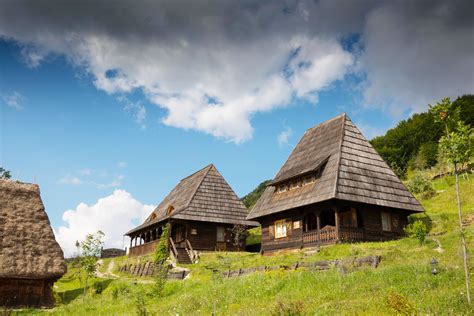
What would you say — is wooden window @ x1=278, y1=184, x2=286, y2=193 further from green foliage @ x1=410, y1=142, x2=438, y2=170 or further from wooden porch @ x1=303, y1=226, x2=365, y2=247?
green foliage @ x1=410, y1=142, x2=438, y2=170

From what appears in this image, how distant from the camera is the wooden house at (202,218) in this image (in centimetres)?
3117

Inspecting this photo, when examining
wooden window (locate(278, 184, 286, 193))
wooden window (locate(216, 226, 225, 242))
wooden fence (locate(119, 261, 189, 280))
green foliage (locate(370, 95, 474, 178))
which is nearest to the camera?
wooden window (locate(278, 184, 286, 193))

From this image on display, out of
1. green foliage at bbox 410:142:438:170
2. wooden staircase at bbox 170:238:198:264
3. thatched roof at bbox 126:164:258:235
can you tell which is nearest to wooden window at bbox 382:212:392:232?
thatched roof at bbox 126:164:258:235

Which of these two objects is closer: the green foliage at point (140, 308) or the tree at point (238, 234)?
the green foliage at point (140, 308)

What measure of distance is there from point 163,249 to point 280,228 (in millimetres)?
8876

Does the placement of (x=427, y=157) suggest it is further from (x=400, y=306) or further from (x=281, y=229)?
(x=400, y=306)

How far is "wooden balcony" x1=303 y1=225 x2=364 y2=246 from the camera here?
22391 mm

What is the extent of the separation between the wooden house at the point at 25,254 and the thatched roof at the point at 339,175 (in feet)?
40.1

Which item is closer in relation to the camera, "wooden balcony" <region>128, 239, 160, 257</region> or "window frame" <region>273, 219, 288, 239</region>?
"window frame" <region>273, 219, 288, 239</region>

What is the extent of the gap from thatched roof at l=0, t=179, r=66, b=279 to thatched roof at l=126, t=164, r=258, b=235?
8.45m

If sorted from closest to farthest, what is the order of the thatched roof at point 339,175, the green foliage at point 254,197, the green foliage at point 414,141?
the thatched roof at point 339,175 < the green foliage at point 414,141 < the green foliage at point 254,197

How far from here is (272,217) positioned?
27531 millimetres

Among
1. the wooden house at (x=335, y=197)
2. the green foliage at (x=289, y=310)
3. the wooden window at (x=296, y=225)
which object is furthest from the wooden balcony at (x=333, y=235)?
the green foliage at (x=289, y=310)

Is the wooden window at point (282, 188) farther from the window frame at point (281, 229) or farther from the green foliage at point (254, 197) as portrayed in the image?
the green foliage at point (254, 197)
